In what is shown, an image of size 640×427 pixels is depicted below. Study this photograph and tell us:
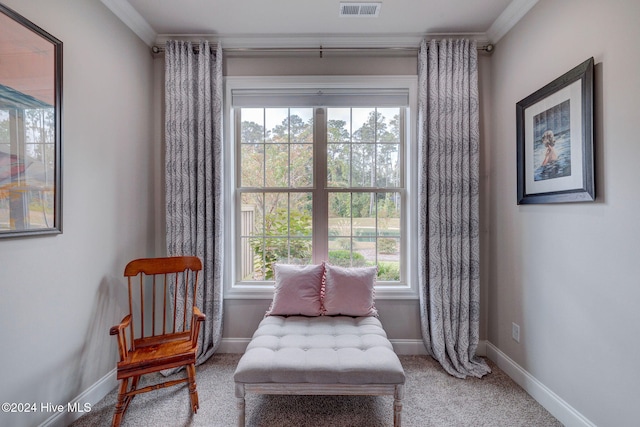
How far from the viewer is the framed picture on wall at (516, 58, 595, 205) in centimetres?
165

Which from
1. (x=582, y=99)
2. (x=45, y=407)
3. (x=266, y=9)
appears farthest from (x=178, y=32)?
(x=582, y=99)

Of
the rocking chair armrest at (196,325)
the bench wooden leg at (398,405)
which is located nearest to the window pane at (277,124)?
the rocking chair armrest at (196,325)

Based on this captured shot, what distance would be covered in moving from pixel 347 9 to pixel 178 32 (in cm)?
144

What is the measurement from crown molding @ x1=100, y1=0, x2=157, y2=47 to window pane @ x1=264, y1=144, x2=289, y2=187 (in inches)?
50.8

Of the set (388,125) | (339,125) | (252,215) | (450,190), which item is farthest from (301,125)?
(450,190)

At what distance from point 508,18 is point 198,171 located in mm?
2693

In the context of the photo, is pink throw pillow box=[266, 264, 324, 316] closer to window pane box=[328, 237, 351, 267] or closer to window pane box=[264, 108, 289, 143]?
window pane box=[328, 237, 351, 267]

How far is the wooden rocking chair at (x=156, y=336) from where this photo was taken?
175 centimetres

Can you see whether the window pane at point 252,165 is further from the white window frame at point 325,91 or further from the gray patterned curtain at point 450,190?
the gray patterned curtain at point 450,190

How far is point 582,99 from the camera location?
167cm

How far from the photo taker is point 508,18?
231 centimetres

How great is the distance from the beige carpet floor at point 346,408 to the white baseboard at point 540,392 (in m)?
0.04

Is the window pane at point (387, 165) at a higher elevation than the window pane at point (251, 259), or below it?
higher

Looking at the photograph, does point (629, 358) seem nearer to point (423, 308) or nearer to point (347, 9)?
point (423, 308)
